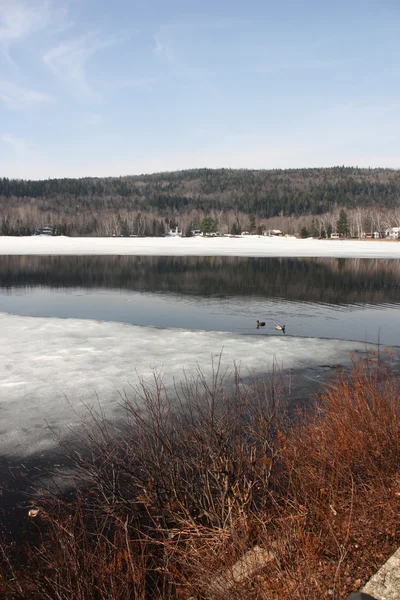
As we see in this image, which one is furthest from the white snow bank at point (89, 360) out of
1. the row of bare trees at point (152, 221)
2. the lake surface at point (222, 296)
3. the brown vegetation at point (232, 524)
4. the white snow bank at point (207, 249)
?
the row of bare trees at point (152, 221)

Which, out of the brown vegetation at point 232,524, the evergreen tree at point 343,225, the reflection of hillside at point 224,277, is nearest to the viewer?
the brown vegetation at point 232,524

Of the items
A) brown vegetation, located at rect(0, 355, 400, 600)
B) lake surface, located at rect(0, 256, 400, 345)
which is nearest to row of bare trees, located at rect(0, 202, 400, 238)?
lake surface, located at rect(0, 256, 400, 345)

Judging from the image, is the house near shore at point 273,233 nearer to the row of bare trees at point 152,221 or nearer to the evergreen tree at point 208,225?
the row of bare trees at point 152,221

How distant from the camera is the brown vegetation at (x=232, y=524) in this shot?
298cm

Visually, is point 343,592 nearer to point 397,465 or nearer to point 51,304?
point 397,465

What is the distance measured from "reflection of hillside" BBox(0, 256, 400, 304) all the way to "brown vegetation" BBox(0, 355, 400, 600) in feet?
53.0

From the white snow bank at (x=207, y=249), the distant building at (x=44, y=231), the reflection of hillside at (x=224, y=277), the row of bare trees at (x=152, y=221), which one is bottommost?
the reflection of hillside at (x=224, y=277)

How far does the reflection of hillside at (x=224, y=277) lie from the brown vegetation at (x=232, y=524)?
Answer: 53.0 ft

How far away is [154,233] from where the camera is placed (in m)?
117

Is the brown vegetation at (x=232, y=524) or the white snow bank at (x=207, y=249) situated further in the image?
the white snow bank at (x=207, y=249)

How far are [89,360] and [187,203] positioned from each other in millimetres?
156450

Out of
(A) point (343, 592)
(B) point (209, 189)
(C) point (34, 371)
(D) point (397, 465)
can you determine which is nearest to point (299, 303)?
(C) point (34, 371)

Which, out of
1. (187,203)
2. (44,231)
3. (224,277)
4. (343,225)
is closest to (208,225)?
(343,225)

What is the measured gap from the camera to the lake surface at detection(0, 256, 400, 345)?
50.3 feet
